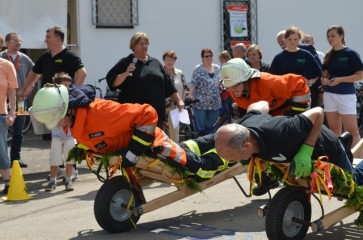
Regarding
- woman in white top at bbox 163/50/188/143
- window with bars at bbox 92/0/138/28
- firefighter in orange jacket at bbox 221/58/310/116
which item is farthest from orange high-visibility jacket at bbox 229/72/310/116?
window with bars at bbox 92/0/138/28

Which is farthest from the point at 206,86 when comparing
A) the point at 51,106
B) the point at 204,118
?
the point at 51,106

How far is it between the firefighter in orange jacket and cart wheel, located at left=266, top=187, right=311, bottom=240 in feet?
4.17

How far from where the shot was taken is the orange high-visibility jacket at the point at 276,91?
231 inches

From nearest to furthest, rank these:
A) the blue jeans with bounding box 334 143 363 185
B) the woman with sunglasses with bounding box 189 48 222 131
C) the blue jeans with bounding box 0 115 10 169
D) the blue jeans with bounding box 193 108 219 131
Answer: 1. the blue jeans with bounding box 334 143 363 185
2. the blue jeans with bounding box 0 115 10 169
3. the woman with sunglasses with bounding box 189 48 222 131
4. the blue jeans with bounding box 193 108 219 131

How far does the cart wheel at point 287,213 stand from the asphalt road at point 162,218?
1.26ft

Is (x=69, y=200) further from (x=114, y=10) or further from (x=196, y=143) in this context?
(x=114, y=10)

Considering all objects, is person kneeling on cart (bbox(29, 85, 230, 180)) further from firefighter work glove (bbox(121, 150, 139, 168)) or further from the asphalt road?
the asphalt road

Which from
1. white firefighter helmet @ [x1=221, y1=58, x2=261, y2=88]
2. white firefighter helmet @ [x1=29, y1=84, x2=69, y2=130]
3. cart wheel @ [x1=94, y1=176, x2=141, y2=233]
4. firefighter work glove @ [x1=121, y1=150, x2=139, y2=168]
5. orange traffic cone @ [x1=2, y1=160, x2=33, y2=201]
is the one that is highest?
white firefighter helmet @ [x1=221, y1=58, x2=261, y2=88]

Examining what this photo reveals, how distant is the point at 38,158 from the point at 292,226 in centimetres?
632

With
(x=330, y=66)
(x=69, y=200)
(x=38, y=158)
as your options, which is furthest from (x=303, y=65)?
(x=38, y=158)

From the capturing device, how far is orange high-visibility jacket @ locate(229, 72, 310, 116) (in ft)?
19.3

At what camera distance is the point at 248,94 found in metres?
5.89

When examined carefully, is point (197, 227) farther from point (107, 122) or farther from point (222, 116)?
point (222, 116)

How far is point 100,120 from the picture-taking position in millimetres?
5289
